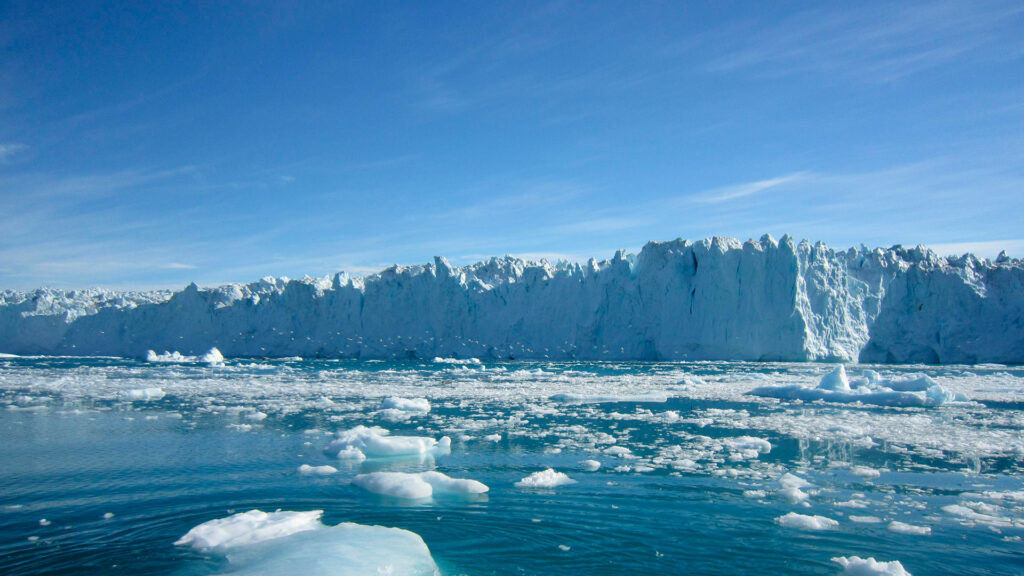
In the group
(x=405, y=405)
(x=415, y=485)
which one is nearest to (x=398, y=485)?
(x=415, y=485)

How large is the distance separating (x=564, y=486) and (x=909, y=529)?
251cm

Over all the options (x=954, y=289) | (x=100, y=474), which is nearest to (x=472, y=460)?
(x=100, y=474)

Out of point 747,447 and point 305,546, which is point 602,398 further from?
point 305,546

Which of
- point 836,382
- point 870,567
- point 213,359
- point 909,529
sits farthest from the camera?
point 213,359

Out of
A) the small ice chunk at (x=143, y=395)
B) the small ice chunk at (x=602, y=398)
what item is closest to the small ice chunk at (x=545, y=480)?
the small ice chunk at (x=602, y=398)

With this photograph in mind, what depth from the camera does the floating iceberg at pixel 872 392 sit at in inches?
425

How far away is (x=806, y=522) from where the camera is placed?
14.1 feet

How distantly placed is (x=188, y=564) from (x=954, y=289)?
27115 millimetres

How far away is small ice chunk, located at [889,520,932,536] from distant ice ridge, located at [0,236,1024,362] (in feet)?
65.8

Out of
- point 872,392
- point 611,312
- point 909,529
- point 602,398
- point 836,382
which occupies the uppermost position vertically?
point 611,312

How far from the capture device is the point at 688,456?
652 centimetres

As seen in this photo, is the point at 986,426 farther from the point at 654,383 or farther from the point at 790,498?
the point at 654,383

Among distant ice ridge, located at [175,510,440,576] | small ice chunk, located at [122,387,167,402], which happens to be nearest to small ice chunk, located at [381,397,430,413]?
small ice chunk, located at [122,387,167,402]

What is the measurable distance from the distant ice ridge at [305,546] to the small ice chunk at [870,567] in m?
2.38
